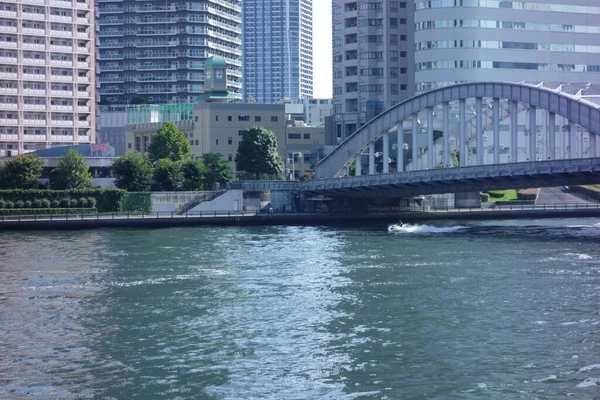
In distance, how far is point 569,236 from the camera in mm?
81500

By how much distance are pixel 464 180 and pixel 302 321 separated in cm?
4723

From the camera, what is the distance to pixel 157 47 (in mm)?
182375

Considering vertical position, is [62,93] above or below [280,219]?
above

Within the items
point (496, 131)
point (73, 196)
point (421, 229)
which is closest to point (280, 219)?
point (421, 229)

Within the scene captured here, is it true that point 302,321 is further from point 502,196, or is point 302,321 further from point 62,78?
point 62,78

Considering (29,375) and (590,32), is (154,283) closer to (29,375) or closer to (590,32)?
(29,375)

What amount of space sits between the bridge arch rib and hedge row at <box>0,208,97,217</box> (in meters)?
25.4

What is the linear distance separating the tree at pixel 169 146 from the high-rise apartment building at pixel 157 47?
4828 centimetres

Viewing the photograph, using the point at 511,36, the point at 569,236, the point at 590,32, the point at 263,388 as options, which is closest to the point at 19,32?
the point at 511,36

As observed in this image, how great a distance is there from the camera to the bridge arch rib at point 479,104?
279ft

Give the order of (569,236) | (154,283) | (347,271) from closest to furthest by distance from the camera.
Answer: (154,283) < (347,271) < (569,236)

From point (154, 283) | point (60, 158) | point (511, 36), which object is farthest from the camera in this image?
point (511, 36)

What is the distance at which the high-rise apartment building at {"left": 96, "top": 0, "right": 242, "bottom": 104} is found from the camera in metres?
181

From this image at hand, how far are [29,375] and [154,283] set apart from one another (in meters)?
20.9
